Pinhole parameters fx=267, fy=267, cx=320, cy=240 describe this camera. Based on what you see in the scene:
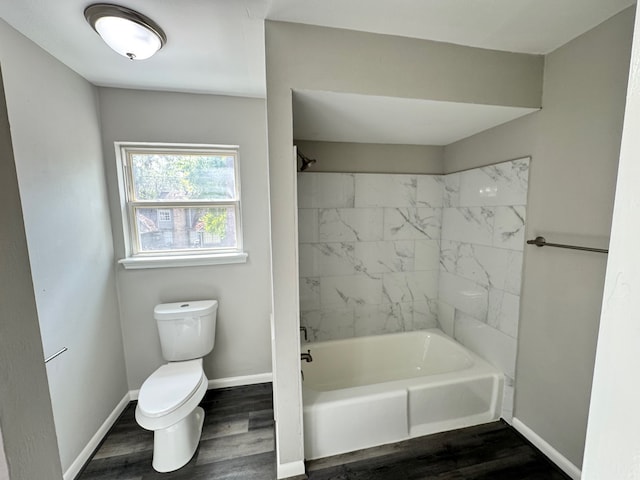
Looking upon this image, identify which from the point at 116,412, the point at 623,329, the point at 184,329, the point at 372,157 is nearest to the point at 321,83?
the point at 372,157

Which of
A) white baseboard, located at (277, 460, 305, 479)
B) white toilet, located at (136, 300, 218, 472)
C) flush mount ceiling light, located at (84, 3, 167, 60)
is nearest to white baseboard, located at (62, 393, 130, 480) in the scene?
white toilet, located at (136, 300, 218, 472)

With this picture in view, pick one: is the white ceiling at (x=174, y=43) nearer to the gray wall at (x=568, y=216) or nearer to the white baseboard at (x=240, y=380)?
the gray wall at (x=568, y=216)

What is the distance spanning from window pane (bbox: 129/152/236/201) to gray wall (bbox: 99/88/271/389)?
133 mm

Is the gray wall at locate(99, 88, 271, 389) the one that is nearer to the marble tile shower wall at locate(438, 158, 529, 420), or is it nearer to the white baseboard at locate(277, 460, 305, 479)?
the white baseboard at locate(277, 460, 305, 479)

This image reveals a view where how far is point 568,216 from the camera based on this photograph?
4.74ft

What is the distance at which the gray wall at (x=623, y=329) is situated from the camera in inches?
14.9

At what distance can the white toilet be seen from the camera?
1489 millimetres

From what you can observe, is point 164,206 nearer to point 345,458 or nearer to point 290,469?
point 290,469

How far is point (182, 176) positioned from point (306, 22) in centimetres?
141

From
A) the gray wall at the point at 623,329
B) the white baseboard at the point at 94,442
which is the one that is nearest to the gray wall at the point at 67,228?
the white baseboard at the point at 94,442

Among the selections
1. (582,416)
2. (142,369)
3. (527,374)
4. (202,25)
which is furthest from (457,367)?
(202,25)

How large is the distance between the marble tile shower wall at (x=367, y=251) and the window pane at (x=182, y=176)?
611 mm

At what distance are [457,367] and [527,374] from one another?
0.52 meters

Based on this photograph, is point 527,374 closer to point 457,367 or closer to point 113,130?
point 457,367
